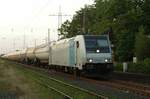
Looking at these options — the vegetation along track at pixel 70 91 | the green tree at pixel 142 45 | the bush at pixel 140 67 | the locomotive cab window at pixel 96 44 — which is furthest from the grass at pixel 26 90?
the green tree at pixel 142 45

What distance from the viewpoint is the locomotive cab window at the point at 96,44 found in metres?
30.9

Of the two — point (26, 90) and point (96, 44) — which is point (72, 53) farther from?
point (26, 90)

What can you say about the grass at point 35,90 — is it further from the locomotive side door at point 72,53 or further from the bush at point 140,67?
the bush at point 140,67

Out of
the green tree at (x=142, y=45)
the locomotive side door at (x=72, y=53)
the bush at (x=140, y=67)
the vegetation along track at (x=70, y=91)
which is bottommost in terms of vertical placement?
the vegetation along track at (x=70, y=91)

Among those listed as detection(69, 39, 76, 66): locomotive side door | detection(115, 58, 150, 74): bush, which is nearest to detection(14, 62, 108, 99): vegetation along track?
detection(69, 39, 76, 66): locomotive side door

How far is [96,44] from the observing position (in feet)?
102

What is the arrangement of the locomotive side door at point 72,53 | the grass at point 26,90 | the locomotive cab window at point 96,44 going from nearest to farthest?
the grass at point 26,90
the locomotive cab window at point 96,44
the locomotive side door at point 72,53

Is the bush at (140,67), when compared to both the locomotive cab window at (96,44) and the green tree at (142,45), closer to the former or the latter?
the green tree at (142,45)

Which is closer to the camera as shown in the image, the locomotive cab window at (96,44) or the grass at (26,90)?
the grass at (26,90)

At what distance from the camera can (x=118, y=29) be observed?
53.3m

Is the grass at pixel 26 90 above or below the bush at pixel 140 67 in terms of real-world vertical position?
Answer: below

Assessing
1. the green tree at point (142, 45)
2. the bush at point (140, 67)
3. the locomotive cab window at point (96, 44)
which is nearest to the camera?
the locomotive cab window at point (96, 44)

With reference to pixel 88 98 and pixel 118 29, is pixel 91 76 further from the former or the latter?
pixel 118 29

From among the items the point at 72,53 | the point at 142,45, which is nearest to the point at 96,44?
the point at 72,53
